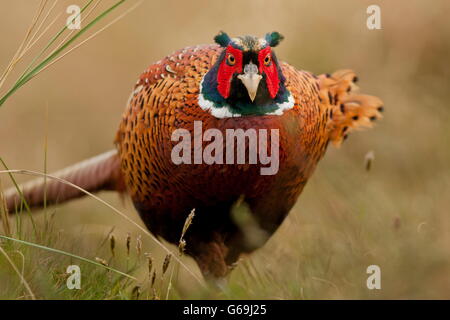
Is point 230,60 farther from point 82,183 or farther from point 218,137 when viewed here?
point 82,183

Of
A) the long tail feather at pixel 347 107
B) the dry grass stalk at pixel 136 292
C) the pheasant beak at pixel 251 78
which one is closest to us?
the dry grass stalk at pixel 136 292

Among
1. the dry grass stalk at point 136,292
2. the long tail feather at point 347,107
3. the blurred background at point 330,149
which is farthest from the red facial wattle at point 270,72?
the dry grass stalk at point 136,292

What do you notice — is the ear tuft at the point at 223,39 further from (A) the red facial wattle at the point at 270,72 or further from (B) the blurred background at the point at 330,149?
(B) the blurred background at the point at 330,149

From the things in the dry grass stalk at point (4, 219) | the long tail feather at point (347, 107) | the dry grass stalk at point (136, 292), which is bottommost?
the dry grass stalk at point (136, 292)

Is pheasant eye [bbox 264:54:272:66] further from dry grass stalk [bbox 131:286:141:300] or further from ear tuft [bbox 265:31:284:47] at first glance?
dry grass stalk [bbox 131:286:141:300]

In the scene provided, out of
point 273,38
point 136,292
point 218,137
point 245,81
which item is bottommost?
point 136,292

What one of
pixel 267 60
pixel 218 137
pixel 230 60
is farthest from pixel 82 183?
pixel 267 60

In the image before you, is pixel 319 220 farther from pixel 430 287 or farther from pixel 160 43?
pixel 160 43

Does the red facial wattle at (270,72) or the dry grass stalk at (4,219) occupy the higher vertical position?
the red facial wattle at (270,72)
